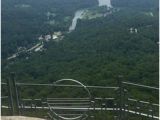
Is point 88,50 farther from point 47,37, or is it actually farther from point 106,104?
point 106,104

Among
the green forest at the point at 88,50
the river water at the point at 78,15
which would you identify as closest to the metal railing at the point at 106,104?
the green forest at the point at 88,50

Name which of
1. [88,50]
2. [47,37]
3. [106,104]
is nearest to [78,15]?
[47,37]

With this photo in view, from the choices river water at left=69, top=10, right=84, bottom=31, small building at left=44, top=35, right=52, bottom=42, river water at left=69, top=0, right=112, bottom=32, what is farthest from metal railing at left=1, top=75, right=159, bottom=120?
river water at left=69, top=10, right=84, bottom=31

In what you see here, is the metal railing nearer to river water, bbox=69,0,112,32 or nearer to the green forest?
the green forest

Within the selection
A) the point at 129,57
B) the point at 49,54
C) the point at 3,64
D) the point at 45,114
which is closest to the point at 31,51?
the point at 49,54

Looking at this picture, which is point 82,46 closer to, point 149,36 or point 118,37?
point 118,37

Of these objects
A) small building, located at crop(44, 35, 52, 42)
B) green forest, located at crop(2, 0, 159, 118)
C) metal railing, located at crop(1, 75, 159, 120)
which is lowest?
small building, located at crop(44, 35, 52, 42)

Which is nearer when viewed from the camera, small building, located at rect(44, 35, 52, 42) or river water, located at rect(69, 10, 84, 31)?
small building, located at rect(44, 35, 52, 42)

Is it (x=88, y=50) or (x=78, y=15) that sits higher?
(x=78, y=15)

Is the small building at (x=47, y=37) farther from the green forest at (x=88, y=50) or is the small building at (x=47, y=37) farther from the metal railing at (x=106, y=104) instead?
the metal railing at (x=106, y=104)

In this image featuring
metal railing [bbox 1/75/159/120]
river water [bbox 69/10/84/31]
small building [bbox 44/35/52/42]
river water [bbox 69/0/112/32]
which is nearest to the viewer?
metal railing [bbox 1/75/159/120]

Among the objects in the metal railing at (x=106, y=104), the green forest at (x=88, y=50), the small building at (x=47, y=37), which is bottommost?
the small building at (x=47, y=37)
